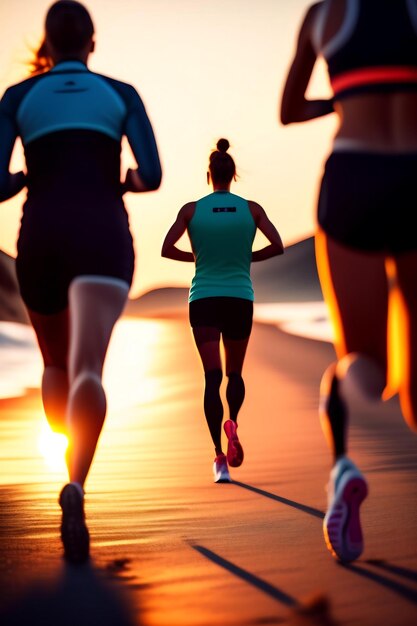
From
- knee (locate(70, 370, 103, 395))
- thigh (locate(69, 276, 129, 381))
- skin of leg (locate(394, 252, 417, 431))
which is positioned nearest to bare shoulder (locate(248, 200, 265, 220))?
thigh (locate(69, 276, 129, 381))

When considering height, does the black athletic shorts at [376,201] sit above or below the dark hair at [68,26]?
below

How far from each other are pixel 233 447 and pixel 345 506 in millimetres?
2564

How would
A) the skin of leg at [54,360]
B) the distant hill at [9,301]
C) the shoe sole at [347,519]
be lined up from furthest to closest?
1. the distant hill at [9,301]
2. the skin of leg at [54,360]
3. the shoe sole at [347,519]

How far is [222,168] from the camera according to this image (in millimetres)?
5953

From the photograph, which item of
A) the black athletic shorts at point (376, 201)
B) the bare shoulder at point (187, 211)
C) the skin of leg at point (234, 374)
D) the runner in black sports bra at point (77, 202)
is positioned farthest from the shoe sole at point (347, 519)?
the bare shoulder at point (187, 211)

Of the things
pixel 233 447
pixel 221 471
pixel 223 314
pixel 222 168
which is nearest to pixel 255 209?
pixel 222 168

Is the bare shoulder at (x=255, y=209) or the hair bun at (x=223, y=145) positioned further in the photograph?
the hair bun at (x=223, y=145)

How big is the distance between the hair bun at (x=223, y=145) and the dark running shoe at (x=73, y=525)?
3.04 meters

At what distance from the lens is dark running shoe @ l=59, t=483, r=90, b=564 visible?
343cm

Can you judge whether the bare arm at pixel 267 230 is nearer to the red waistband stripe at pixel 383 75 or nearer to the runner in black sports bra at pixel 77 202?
the runner in black sports bra at pixel 77 202

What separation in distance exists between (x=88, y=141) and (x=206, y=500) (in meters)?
2.04

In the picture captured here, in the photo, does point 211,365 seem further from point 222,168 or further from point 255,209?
point 222,168

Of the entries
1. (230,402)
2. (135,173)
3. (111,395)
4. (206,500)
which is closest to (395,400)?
(111,395)

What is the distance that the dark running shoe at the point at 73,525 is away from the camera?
11.3ft
